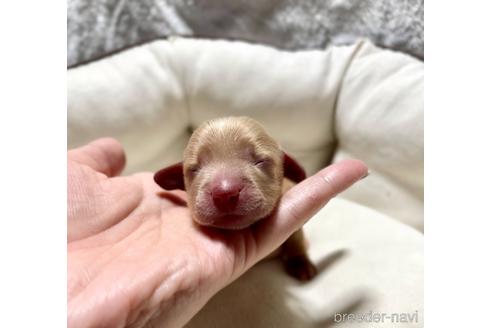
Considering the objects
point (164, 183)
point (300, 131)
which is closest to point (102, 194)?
point (164, 183)

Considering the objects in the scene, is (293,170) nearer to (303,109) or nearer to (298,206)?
(298,206)

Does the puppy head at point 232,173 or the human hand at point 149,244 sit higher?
the puppy head at point 232,173

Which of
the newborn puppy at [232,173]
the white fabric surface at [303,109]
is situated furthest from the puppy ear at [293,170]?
the white fabric surface at [303,109]

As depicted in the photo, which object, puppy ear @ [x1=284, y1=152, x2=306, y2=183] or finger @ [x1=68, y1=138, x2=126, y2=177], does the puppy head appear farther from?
finger @ [x1=68, y1=138, x2=126, y2=177]

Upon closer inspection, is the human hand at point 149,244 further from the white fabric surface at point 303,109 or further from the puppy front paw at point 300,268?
the white fabric surface at point 303,109

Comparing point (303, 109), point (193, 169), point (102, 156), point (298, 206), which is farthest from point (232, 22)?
point (298, 206)
